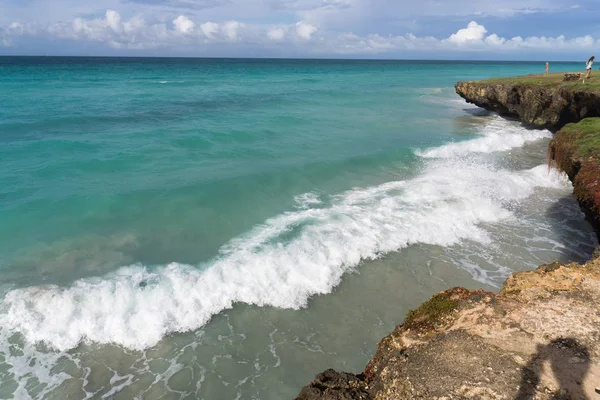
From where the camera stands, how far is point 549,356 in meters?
5.50

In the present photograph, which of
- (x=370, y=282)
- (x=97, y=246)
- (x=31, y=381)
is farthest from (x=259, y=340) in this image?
(x=97, y=246)

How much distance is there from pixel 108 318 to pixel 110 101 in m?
35.9

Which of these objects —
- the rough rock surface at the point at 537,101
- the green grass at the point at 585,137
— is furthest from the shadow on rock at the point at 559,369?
the rough rock surface at the point at 537,101

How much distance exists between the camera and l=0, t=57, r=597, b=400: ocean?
8.39m

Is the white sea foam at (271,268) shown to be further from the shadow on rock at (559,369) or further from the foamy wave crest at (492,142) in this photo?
the foamy wave crest at (492,142)

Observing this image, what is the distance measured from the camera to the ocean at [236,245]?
8.39 m

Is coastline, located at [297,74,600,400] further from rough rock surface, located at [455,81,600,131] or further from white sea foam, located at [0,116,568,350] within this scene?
rough rock surface, located at [455,81,600,131]

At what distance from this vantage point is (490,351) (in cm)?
558

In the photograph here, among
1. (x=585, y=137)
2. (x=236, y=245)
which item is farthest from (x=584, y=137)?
(x=236, y=245)

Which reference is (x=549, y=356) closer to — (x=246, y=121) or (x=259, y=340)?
(x=259, y=340)

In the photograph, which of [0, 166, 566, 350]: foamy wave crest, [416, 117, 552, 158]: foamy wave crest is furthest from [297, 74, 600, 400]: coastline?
Result: [416, 117, 552, 158]: foamy wave crest

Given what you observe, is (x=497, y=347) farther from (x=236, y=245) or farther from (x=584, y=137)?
(x=584, y=137)

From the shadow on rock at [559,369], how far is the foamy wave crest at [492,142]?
59.8 feet

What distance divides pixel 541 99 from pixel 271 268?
27293 millimetres
